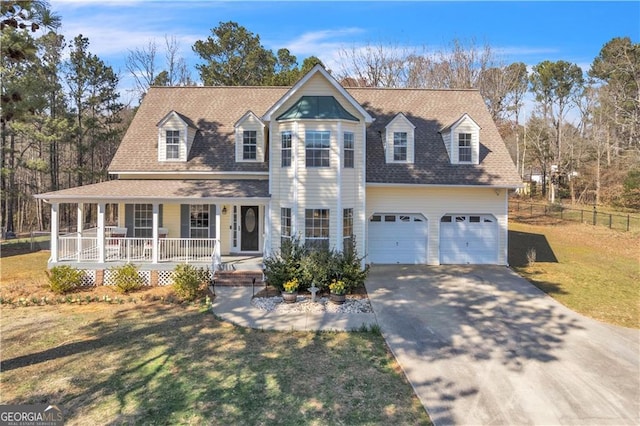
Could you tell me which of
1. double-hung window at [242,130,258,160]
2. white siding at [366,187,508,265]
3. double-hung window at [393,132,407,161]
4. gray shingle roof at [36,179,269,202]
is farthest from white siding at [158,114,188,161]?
double-hung window at [393,132,407,161]

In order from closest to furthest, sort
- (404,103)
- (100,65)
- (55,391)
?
(55,391)
(404,103)
(100,65)

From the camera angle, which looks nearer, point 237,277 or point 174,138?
point 237,277

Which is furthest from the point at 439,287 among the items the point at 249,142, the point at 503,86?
the point at 503,86

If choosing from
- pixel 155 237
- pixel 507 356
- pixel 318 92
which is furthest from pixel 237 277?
pixel 507 356

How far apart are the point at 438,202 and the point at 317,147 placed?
6.30 metres

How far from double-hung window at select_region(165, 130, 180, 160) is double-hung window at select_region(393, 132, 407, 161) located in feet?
32.0

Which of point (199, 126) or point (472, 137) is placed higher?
point (199, 126)

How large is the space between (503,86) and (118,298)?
123 ft

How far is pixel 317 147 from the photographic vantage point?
15297 mm

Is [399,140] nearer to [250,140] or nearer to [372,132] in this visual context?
[372,132]

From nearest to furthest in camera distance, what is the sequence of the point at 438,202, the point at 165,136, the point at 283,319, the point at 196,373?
the point at 196,373, the point at 283,319, the point at 438,202, the point at 165,136

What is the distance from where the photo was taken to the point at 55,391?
7441 millimetres

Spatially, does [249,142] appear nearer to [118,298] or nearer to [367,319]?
[118,298]

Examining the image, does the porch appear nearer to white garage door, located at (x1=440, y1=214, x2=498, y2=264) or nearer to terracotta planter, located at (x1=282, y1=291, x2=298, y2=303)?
terracotta planter, located at (x1=282, y1=291, x2=298, y2=303)
